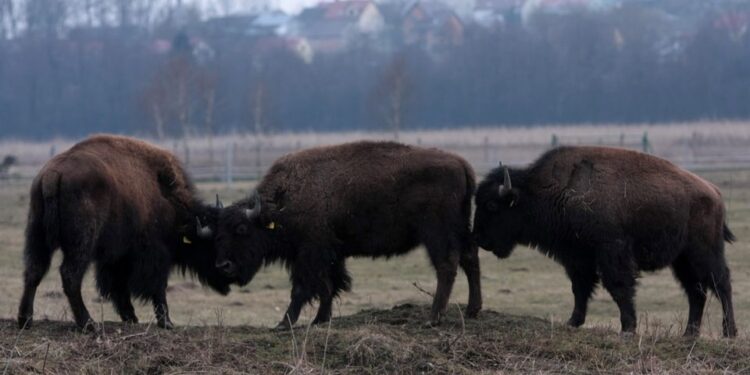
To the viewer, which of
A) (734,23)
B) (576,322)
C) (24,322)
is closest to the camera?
(24,322)

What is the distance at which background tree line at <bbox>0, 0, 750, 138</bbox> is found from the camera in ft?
232

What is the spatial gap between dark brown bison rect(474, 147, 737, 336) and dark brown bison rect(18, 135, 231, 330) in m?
2.98

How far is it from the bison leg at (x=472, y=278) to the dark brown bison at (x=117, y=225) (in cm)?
250

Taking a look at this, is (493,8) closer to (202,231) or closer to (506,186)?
(506,186)

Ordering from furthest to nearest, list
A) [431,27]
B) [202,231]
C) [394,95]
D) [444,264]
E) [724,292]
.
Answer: [431,27]
[394,95]
[202,231]
[724,292]
[444,264]

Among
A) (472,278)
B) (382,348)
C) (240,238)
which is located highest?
(240,238)

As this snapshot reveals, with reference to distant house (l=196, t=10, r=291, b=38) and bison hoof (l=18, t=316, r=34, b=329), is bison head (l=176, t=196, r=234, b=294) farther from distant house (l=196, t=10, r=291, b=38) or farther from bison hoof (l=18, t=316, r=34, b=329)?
distant house (l=196, t=10, r=291, b=38)

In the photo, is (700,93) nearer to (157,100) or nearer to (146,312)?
(157,100)

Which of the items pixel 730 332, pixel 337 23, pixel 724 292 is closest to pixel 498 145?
pixel 724 292

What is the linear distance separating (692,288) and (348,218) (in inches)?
138

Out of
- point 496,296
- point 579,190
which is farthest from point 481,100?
point 579,190

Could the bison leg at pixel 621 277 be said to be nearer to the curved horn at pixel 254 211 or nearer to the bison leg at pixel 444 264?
the bison leg at pixel 444 264

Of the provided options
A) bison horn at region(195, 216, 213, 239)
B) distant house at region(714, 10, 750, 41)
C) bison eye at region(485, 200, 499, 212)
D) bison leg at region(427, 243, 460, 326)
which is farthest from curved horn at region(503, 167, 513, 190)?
distant house at region(714, 10, 750, 41)

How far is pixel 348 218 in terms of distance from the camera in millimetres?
11977
